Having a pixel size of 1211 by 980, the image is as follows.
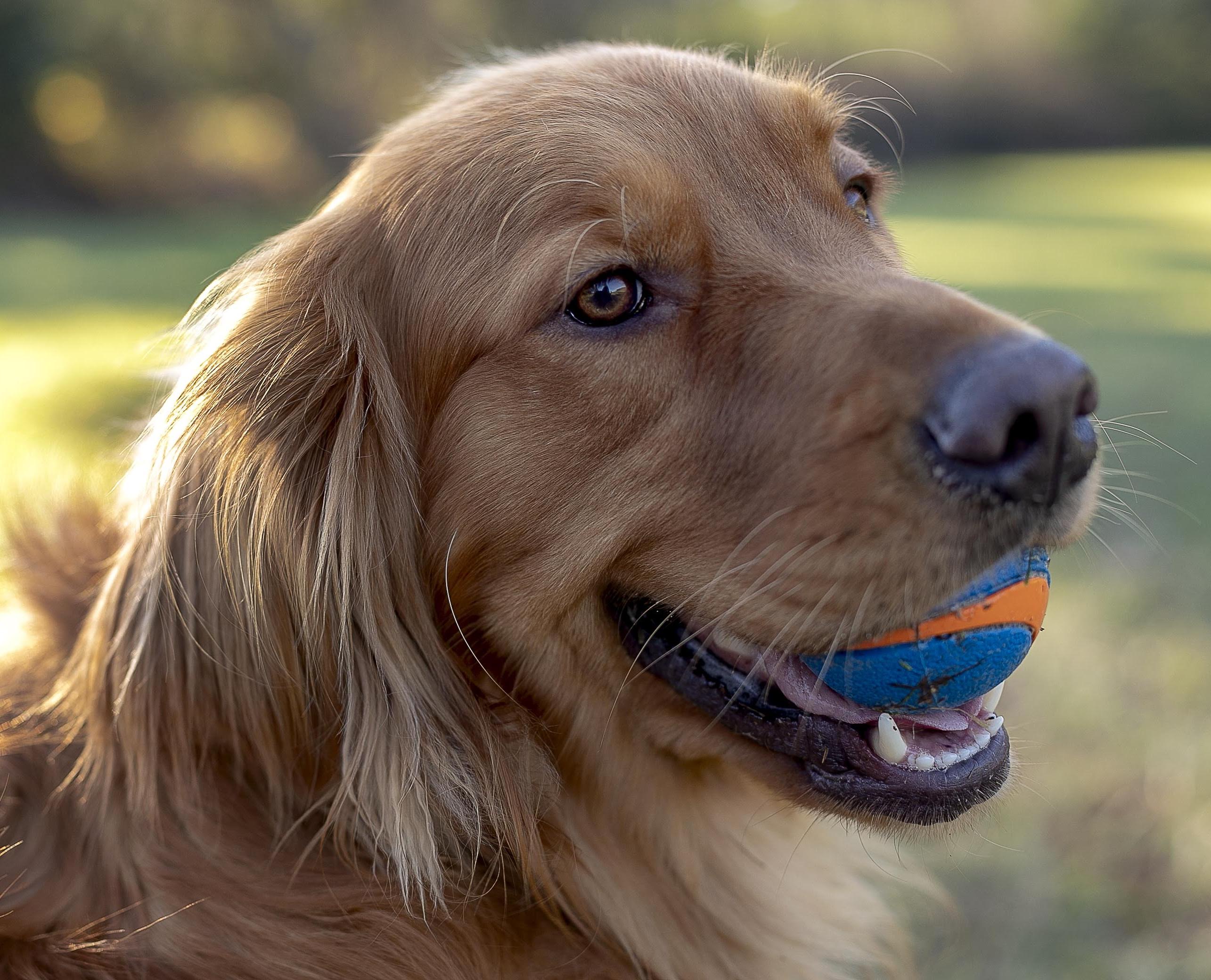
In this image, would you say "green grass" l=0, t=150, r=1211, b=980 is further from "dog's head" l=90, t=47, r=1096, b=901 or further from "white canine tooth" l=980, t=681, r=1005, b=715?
"dog's head" l=90, t=47, r=1096, b=901

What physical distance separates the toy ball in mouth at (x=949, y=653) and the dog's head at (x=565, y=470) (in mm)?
93

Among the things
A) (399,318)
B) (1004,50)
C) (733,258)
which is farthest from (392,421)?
(1004,50)

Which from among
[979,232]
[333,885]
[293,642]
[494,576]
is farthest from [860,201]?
[979,232]

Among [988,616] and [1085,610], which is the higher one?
[988,616]

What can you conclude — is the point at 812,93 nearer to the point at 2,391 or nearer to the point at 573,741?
the point at 573,741

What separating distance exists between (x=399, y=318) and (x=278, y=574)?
64 centimetres

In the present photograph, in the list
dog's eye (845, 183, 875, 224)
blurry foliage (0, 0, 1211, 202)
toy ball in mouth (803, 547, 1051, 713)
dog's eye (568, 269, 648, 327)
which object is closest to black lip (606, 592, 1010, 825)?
toy ball in mouth (803, 547, 1051, 713)

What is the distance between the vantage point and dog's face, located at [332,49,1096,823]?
2.13 metres

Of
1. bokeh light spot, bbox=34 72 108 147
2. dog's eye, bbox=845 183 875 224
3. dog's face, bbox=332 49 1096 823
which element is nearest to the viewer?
dog's face, bbox=332 49 1096 823

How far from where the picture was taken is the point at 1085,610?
17.9 ft

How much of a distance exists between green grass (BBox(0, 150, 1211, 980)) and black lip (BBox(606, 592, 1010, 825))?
205 mm

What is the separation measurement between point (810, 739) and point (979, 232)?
70.5 ft

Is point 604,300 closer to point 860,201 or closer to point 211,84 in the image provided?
point 860,201

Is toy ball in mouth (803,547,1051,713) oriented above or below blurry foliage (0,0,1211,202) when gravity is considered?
above
